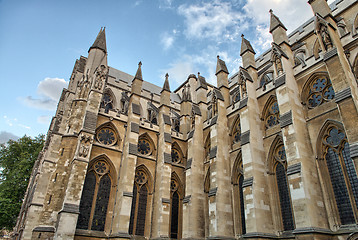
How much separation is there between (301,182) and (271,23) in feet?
36.3

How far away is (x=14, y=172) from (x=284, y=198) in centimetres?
2342

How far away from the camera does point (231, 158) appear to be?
16.5m

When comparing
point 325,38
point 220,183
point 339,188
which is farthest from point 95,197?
point 325,38

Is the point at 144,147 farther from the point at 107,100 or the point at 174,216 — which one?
the point at 107,100

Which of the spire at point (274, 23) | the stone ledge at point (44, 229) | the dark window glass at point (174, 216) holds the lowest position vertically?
the stone ledge at point (44, 229)

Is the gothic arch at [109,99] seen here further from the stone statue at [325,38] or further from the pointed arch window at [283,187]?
the stone statue at [325,38]

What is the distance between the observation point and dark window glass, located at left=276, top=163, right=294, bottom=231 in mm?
12266

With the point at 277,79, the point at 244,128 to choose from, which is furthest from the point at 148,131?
the point at 277,79

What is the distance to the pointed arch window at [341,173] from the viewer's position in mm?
10359

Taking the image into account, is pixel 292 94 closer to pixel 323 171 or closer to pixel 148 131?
pixel 323 171

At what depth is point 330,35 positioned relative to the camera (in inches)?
489

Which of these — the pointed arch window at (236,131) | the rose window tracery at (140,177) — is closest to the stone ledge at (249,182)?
the pointed arch window at (236,131)

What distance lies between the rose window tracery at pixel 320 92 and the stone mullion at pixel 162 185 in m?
9.89


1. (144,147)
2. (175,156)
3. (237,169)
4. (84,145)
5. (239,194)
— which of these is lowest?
(239,194)
